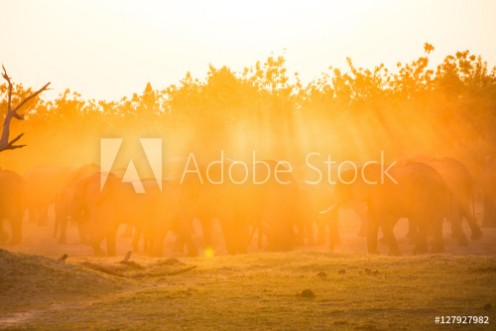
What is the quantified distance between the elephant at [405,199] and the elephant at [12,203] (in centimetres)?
1012

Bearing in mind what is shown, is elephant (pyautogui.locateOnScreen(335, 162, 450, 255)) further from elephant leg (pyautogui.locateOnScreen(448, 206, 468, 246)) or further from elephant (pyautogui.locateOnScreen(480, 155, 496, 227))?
elephant (pyautogui.locateOnScreen(480, 155, 496, 227))

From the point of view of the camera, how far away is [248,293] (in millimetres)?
13570

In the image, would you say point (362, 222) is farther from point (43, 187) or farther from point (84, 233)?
point (43, 187)

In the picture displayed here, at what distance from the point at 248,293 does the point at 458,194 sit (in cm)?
1379

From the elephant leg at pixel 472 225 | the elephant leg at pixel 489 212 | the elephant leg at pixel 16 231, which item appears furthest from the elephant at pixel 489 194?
the elephant leg at pixel 16 231

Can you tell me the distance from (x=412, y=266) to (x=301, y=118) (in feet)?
133

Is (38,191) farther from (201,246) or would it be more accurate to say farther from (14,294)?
(14,294)

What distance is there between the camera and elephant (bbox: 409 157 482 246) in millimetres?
24891

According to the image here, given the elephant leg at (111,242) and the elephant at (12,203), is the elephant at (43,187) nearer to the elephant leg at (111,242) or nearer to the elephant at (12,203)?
the elephant at (12,203)

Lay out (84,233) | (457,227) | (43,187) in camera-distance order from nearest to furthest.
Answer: (457,227)
(84,233)
(43,187)

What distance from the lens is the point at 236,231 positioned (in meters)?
25.0

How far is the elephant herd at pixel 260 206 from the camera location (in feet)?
76.5

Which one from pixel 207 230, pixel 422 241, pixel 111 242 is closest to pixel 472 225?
pixel 422 241

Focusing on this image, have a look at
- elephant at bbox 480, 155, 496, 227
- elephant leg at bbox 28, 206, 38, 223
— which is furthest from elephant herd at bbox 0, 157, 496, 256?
elephant leg at bbox 28, 206, 38, 223
